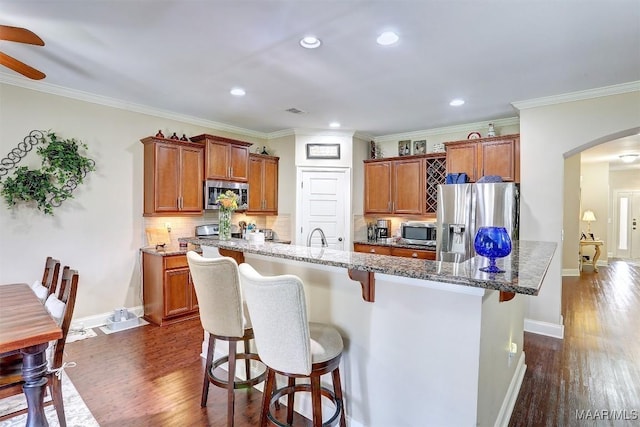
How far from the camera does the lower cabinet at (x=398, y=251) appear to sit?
16.0 feet

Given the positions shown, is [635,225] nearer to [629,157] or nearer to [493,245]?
[629,157]

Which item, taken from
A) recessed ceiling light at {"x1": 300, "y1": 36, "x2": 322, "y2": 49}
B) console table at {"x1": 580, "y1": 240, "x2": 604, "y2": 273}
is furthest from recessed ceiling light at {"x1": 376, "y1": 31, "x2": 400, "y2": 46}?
console table at {"x1": 580, "y1": 240, "x2": 604, "y2": 273}

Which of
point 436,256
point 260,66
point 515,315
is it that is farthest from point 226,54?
point 436,256

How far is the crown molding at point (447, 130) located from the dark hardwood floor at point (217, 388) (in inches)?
110

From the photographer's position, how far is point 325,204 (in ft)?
18.7

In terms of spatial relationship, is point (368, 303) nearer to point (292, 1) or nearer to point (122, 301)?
point (292, 1)

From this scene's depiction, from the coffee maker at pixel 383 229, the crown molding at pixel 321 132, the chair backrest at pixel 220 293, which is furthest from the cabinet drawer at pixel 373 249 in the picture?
the chair backrest at pixel 220 293

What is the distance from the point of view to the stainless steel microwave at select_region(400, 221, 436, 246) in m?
5.19

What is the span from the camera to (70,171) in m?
3.73

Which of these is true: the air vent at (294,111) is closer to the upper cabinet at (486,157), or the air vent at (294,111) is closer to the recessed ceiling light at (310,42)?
the recessed ceiling light at (310,42)

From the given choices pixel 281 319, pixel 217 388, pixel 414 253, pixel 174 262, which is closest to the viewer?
pixel 281 319

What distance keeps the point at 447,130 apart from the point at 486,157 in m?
0.99

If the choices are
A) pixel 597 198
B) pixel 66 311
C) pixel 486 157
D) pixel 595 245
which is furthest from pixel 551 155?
pixel 597 198

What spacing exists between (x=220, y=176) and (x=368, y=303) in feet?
11.5
